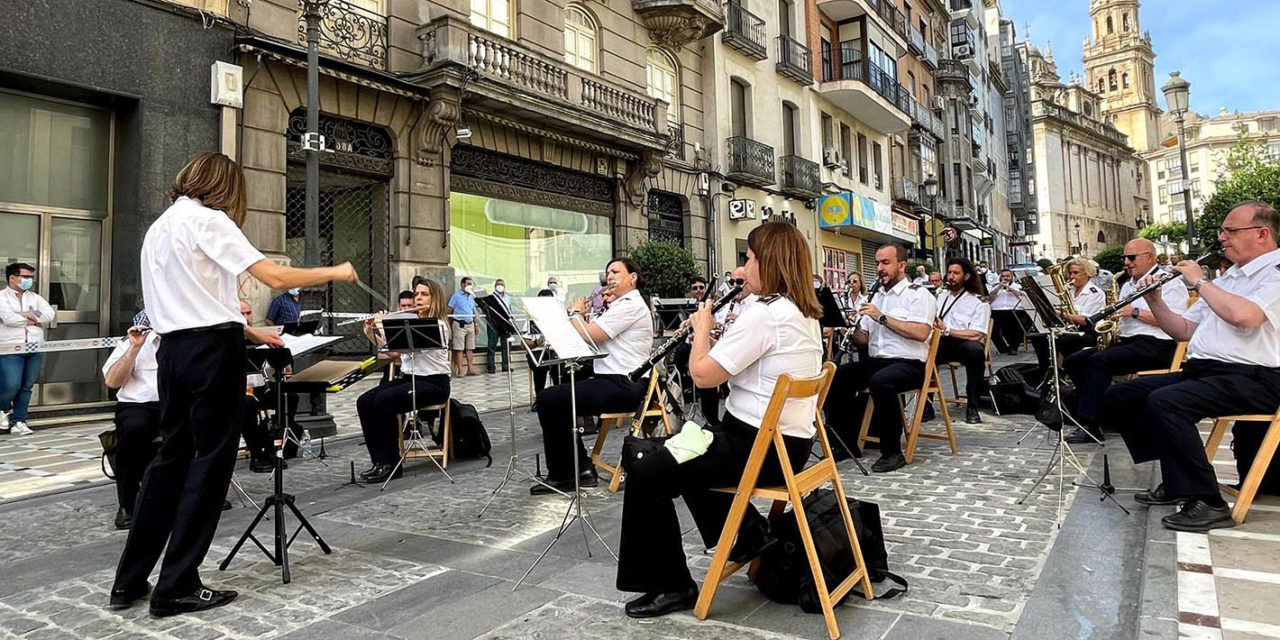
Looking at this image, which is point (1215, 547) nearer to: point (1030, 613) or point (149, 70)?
point (1030, 613)

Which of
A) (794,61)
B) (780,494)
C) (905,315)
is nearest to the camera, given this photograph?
(780,494)

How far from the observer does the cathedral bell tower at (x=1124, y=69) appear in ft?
326

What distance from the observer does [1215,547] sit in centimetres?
382

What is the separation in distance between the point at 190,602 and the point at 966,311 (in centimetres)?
791

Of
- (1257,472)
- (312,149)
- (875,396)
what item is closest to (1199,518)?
(1257,472)

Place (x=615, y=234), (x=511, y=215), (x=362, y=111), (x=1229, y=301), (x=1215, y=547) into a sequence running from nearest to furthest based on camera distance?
(x=1215, y=547) → (x=1229, y=301) → (x=362, y=111) → (x=511, y=215) → (x=615, y=234)

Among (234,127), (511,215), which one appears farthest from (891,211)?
(234,127)

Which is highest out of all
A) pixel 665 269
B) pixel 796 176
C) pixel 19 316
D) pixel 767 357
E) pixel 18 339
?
pixel 796 176

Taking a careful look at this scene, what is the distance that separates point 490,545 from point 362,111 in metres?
10.4

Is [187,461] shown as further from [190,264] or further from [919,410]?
[919,410]

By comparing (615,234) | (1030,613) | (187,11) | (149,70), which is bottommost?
(1030,613)

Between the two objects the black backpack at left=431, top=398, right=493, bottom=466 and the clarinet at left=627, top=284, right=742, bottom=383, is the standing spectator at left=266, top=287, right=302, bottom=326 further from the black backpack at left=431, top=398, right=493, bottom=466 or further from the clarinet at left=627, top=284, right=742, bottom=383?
the clarinet at left=627, top=284, right=742, bottom=383

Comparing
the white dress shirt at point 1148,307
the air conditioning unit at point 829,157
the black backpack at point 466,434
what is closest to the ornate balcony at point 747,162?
the air conditioning unit at point 829,157

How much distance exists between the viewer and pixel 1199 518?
412 centimetres
